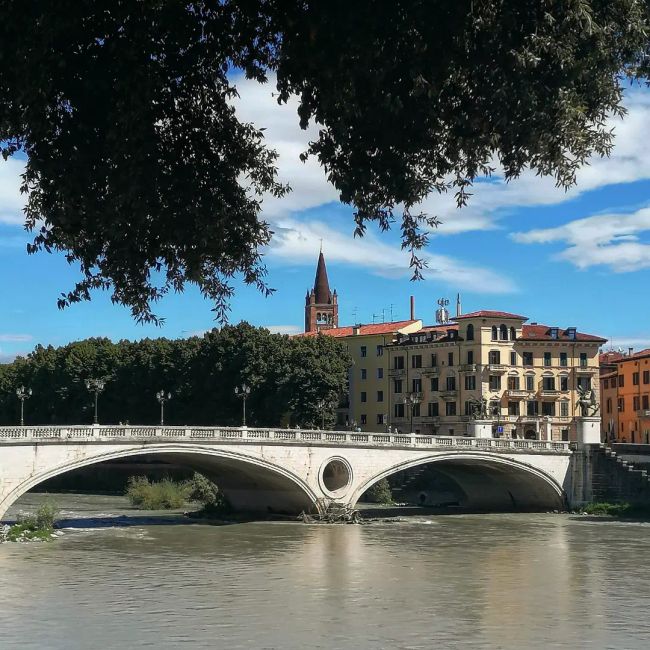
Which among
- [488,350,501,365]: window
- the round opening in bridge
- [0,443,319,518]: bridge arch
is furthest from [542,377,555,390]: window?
[0,443,319,518]: bridge arch

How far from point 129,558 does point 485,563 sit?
1332 cm

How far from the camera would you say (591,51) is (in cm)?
862

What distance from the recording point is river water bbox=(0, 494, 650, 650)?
2375cm

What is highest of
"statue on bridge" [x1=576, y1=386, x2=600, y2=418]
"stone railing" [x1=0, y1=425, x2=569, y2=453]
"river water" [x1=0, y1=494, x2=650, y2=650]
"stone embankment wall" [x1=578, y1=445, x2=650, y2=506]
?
"statue on bridge" [x1=576, y1=386, x2=600, y2=418]

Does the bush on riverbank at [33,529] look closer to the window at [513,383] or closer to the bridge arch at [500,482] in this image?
the bridge arch at [500,482]

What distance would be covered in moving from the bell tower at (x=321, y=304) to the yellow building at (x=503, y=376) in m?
56.5

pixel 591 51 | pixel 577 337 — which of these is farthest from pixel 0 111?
pixel 577 337

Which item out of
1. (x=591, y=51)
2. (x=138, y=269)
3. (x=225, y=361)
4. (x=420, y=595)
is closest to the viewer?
(x=591, y=51)

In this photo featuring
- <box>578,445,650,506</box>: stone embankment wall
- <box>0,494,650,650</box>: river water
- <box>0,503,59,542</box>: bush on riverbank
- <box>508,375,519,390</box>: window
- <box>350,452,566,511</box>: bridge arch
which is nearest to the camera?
<box>0,494,650,650</box>: river water

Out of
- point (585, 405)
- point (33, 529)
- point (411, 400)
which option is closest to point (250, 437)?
point (33, 529)

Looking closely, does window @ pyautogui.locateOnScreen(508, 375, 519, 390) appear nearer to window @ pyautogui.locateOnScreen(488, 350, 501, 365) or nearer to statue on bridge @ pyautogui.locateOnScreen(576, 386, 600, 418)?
window @ pyautogui.locateOnScreen(488, 350, 501, 365)

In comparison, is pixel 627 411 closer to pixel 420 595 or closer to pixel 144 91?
pixel 420 595

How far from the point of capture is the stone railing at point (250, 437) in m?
44.8

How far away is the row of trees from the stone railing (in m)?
14.1
